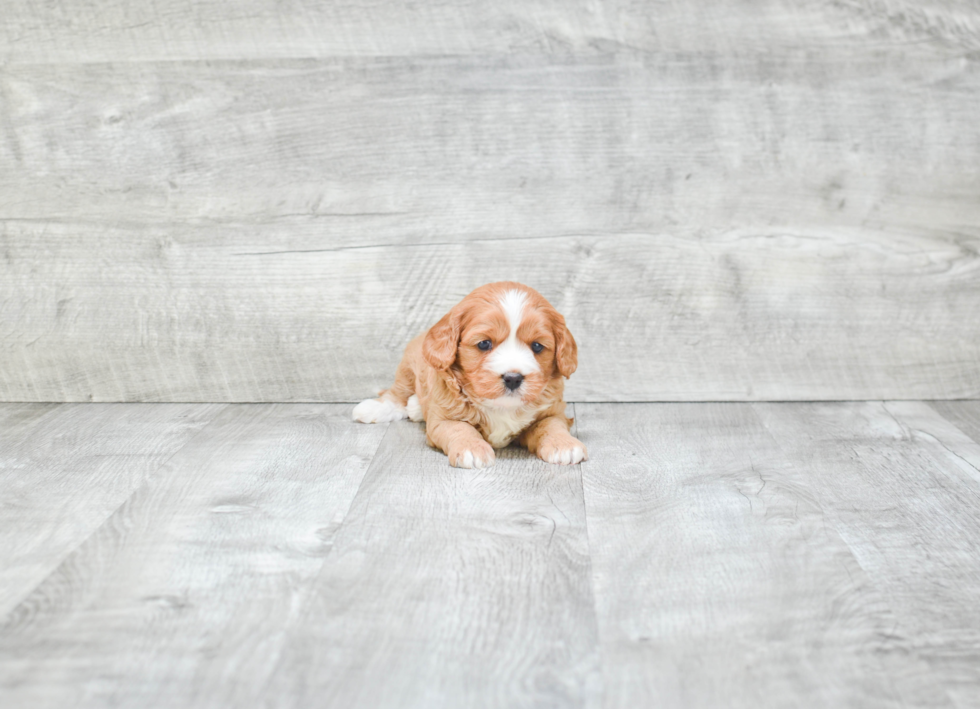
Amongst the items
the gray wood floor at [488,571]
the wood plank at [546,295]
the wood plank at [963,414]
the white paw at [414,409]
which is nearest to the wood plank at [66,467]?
the gray wood floor at [488,571]

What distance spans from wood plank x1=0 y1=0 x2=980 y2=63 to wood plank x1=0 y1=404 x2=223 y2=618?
0.96m

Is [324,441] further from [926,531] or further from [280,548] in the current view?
[926,531]

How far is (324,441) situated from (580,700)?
3.93 feet

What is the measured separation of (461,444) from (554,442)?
207 mm

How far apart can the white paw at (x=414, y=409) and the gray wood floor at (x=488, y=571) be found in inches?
4.1

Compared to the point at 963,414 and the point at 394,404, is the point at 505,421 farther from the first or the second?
the point at 963,414

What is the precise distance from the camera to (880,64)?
2428 millimetres

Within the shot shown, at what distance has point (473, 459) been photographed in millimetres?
1909

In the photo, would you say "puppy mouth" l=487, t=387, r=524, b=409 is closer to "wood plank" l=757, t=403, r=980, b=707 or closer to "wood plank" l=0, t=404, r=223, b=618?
"wood plank" l=757, t=403, r=980, b=707

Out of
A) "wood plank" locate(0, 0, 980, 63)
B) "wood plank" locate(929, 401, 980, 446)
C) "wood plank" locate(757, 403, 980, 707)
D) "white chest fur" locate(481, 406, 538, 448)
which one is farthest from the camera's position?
"wood plank" locate(0, 0, 980, 63)

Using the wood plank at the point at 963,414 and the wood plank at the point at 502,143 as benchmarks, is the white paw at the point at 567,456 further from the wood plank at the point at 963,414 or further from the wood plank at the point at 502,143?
the wood plank at the point at 963,414

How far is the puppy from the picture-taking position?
1.91 metres

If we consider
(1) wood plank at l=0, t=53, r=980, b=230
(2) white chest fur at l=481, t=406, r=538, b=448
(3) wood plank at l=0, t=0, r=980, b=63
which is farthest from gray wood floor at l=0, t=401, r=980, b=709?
(3) wood plank at l=0, t=0, r=980, b=63

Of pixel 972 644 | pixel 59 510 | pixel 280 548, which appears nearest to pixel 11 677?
pixel 280 548
